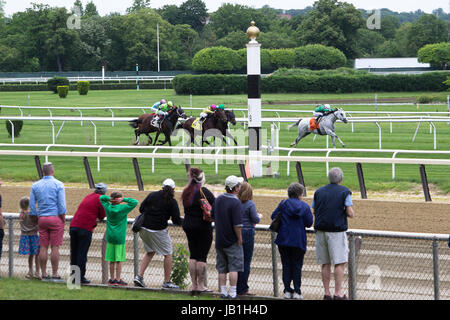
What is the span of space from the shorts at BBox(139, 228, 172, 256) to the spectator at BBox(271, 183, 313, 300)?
3.00 feet

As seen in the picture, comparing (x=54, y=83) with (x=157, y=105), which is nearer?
(x=157, y=105)

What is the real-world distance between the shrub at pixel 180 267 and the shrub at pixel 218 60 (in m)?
38.3

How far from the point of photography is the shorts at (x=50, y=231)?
6254 mm

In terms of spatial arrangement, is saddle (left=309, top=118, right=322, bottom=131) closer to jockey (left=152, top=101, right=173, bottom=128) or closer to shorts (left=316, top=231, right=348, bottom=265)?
jockey (left=152, top=101, right=173, bottom=128)

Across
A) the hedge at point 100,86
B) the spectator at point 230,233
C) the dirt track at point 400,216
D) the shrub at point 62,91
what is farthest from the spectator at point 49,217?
the hedge at point 100,86

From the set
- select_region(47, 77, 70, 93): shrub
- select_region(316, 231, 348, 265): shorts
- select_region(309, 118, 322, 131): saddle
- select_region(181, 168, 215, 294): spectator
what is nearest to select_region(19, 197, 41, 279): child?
select_region(181, 168, 215, 294): spectator

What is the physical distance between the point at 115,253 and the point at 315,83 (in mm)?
29500

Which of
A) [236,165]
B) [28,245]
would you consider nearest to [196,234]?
[28,245]

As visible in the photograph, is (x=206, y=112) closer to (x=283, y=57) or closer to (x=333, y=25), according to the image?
(x=283, y=57)

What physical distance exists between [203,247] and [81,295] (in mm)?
987

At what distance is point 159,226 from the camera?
6004 millimetres

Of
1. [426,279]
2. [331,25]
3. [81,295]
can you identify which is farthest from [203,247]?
[331,25]

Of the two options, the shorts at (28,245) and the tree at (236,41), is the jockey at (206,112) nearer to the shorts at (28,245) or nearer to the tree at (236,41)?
the shorts at (28,245)
